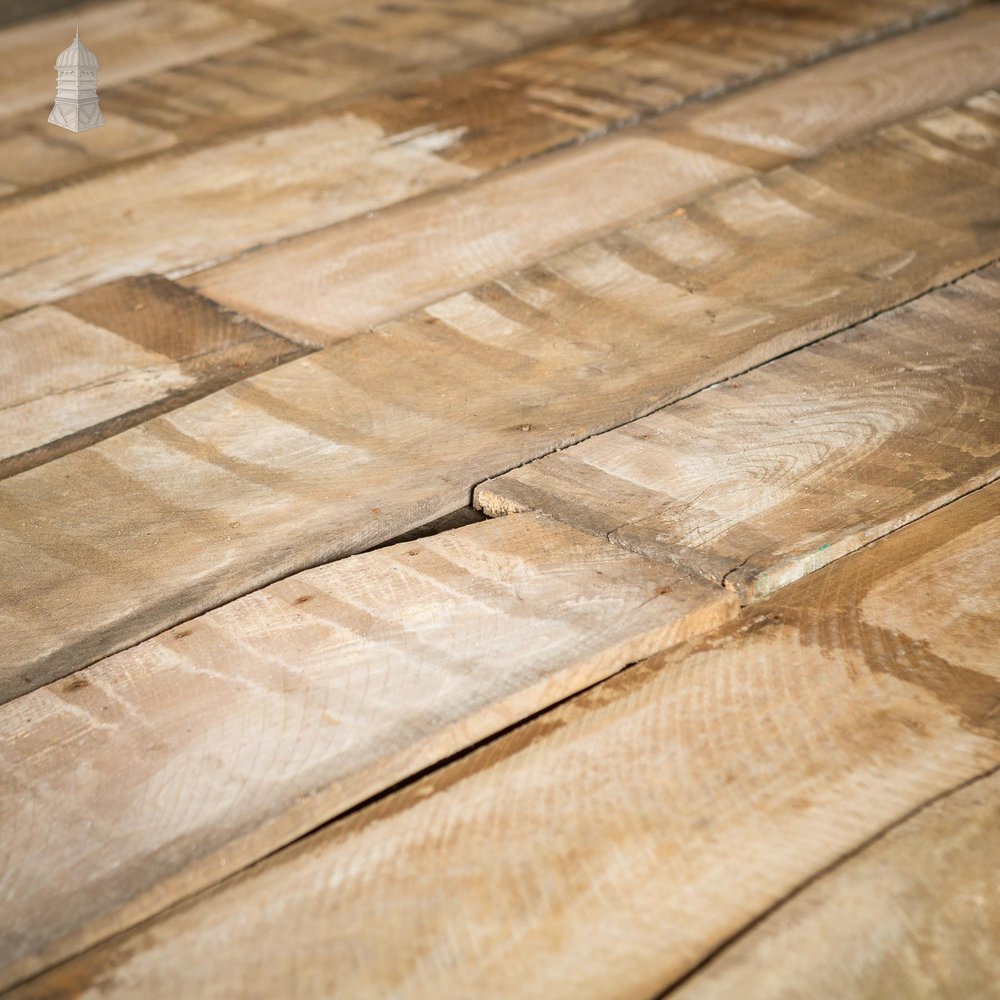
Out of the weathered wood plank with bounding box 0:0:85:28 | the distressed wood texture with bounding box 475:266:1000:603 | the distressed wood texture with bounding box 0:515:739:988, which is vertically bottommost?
the distressed wood texture with bounding box 0:515:739:988

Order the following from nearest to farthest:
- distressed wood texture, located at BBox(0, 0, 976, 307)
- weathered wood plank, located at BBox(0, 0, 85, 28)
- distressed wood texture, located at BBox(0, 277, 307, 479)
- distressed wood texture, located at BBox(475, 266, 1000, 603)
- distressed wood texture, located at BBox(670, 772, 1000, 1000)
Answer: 1. distressed wood texture, located at BBox(670, 772, 1000, 1000)
2. distressed wood texture, located at BBox(475, 266, 1000, 603)
3. distressed wood texture, located at BBox(0, 277, 307, 479)
4. distressed wood texture, located at BBox(0, 0, 976, 307)
5. weathered wood plank, located at BBox(0, 0, 85, 28)

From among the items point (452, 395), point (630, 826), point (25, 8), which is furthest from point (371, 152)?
point (25, 8)

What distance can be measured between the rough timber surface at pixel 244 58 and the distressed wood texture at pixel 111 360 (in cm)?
90

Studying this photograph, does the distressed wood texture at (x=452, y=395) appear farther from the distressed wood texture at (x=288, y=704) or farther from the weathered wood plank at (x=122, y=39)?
the weathered wood plank at (x=122, y=39)

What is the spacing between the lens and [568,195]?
309cm

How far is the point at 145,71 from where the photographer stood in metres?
4.18

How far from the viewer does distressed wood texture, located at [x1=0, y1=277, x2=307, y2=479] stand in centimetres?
240

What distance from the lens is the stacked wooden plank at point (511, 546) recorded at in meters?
1.33

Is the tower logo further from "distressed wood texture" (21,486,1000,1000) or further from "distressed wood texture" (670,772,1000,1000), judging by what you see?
"distressed wood texture" (670,772,1000,1000)

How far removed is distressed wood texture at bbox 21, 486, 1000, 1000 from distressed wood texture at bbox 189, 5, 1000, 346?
1.28 metres

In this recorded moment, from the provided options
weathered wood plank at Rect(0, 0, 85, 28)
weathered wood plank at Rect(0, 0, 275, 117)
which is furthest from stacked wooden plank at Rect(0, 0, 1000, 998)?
weathered wood plank at Rect(0, 0, 85, 28)

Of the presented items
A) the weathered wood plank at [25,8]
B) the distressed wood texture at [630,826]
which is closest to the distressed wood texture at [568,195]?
the distressed wood texture at [630,826]

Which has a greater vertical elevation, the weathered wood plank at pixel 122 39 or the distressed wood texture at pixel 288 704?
the weathered wood plank at pixel 122 39

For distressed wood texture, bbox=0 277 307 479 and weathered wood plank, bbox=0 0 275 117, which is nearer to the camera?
distressed wood texture, bbox=0 277 307 479
